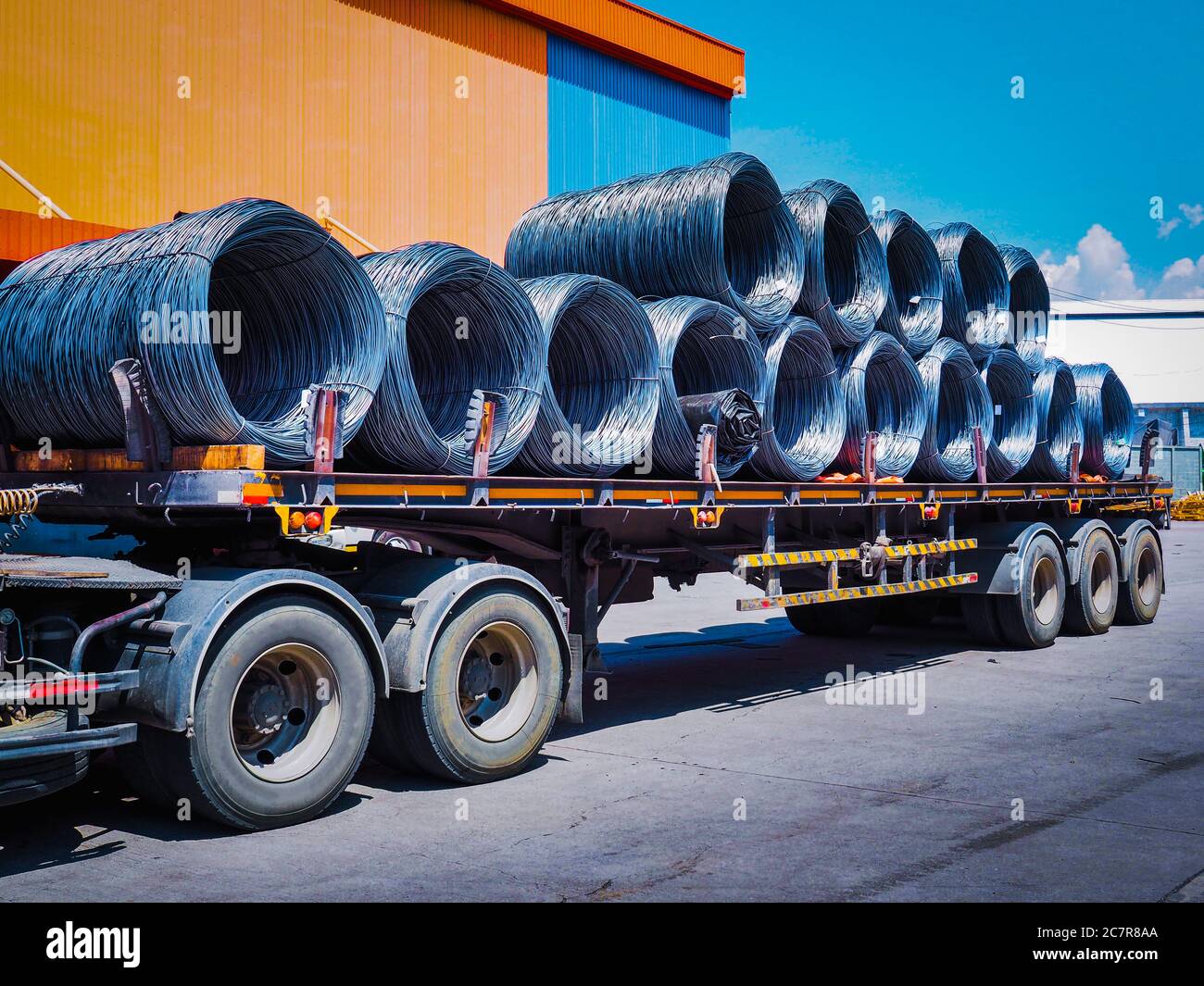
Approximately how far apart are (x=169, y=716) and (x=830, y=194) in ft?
24.3

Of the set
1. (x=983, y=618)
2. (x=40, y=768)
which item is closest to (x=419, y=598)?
(x=40, y=768)

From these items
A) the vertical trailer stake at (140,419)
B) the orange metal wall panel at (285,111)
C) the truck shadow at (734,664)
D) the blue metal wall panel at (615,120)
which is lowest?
the truck shadow at (734,664)

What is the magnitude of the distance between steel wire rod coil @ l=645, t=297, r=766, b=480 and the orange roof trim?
1274cm

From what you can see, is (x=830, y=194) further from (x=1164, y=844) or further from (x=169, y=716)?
(x=169, y=716)

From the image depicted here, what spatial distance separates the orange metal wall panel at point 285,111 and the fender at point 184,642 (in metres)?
10.3

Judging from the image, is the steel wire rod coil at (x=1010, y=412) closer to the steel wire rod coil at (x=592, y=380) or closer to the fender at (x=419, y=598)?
the steel wire rod coil at (x=592, y=380)

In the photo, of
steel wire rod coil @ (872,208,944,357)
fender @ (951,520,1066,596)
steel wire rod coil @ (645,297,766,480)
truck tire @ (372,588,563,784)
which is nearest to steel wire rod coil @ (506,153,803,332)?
steel wire rod coil @ (645,297,766,480)

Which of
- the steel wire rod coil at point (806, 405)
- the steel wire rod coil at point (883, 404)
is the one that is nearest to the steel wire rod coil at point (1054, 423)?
the steel wire rod coil at point (883, 404)

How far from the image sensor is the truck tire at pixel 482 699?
658cm

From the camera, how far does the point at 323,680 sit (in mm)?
6113

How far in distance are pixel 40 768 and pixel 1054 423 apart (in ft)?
41.3

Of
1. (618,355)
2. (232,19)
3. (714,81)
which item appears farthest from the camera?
(714,81)

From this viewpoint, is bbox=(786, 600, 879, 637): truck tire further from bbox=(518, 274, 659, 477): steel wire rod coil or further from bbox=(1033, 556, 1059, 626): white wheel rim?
bbox=(518, 274, 659, 477): steel wire rod coil
